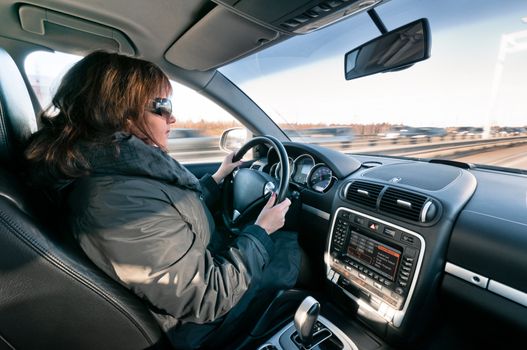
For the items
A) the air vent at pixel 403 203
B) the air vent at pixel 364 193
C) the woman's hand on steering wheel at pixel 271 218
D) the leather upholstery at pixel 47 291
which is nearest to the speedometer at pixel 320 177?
the air vent at pixel 364 193

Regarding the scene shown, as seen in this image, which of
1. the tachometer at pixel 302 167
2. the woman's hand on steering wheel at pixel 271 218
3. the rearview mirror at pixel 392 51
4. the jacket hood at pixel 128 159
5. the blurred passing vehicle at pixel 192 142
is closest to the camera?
the jacket hood at pixel 128 159

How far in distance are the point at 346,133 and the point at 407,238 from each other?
1.73 meters

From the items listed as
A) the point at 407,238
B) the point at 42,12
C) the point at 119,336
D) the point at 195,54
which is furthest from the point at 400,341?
the point at 42,12

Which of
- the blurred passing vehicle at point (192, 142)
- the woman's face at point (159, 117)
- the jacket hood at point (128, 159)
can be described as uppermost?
the woman's face at point (159, 117)

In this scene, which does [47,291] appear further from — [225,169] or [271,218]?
[225,169]

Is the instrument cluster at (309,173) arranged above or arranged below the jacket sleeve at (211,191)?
above

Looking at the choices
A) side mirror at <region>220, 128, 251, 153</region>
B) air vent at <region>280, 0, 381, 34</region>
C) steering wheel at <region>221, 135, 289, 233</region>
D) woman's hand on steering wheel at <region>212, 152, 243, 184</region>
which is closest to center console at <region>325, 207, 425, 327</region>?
steering wheel at <region>221, 135, 289, 233</region>

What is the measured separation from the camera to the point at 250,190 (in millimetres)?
1791

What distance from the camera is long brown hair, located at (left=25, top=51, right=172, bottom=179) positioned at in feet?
3.14

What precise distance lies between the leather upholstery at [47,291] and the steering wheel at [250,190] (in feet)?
2.74

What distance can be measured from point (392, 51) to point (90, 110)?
1632 millimetres

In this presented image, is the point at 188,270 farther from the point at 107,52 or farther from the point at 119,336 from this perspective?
the point at 107,52

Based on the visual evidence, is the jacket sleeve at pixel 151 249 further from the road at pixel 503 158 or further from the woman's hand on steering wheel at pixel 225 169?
the road at pixel 503 158

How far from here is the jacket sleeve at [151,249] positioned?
2.85 ft
